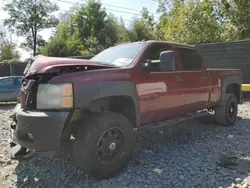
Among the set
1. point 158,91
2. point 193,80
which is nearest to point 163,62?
point 158,91

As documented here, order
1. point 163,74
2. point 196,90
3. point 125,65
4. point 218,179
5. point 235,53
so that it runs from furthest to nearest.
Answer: point 235,53 < point 196,90 < point 163,74 < point 125,65 < point 218,179

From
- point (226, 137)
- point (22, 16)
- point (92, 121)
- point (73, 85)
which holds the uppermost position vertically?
point (22, 16)

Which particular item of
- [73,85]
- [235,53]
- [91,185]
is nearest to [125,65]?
[73,85]

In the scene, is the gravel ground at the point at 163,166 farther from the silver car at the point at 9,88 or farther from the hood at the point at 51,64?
the silver car at the point at 9,88

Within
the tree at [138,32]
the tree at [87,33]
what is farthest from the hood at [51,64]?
the tree at [87,33]

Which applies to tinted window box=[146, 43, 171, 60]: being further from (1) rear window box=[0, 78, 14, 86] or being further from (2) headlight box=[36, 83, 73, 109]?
(1) rear window box=[0, 78, 14, 86]

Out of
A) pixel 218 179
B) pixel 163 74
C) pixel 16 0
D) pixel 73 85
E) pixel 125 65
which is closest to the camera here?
pixel 73 85

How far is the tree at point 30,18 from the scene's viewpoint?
45.7 meters

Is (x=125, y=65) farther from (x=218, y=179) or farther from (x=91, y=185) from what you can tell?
(x=218, y=179)

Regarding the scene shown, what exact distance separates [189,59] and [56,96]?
3138 mm

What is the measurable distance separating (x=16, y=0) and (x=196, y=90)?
1852 inches

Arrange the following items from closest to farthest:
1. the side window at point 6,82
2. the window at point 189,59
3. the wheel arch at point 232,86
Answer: the window at point 189,59 < the wheel arch at point 232,86 < the side window at point 6,82

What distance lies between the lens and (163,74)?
449 centimetres

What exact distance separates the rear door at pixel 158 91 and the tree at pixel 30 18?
43910mm
